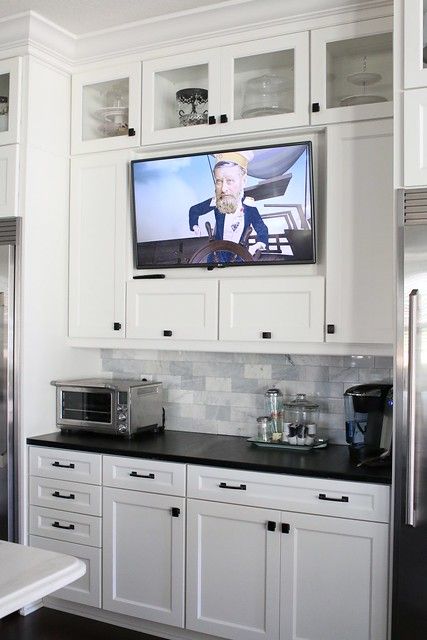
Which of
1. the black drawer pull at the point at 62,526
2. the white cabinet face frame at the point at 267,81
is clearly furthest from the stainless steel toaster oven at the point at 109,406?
the white cabinet face frame at the point at 267,81

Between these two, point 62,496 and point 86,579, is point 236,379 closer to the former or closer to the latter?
point 62,496

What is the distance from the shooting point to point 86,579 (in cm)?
336

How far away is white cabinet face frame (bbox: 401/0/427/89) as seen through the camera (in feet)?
8.64

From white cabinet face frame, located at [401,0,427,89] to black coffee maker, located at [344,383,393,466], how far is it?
1294 mm

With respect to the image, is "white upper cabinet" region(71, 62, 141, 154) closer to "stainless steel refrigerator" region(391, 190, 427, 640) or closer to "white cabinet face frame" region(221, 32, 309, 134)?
"white cabinet face frame" region(221, 32, 309, 134)

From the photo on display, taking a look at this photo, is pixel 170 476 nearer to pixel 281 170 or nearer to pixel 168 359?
pixel 168 359

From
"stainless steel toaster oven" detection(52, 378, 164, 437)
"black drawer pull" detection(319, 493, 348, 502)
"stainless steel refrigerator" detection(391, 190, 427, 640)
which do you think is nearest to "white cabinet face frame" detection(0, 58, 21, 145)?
"stainless steel toaster oven" detection(52, 378, 164, 437)

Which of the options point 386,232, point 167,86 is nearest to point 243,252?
point 386,232

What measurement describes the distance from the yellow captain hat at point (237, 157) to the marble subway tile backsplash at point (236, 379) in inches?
39.4

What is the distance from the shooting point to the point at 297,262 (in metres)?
3.19

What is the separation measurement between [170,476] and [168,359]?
0.89 m

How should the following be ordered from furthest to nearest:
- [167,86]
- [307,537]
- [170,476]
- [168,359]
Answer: [168,359] → [167,86] → [170,476] → [307,537]

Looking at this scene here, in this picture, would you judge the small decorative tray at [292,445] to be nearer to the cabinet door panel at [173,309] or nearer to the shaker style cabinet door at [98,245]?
the cabinet door panel at [173,309]

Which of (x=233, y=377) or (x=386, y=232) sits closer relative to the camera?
(x=386, y=232)
